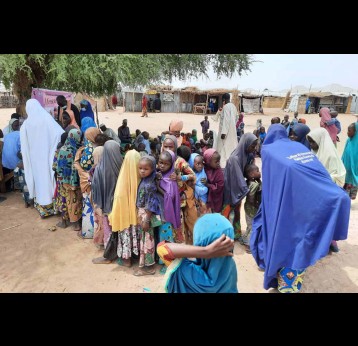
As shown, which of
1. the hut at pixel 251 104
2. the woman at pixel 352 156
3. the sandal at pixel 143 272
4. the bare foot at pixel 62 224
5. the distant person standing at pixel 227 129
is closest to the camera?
the sandal at pixel 143 272

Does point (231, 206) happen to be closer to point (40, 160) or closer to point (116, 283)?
point (116, 283)

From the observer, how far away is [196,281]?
68.0 inches

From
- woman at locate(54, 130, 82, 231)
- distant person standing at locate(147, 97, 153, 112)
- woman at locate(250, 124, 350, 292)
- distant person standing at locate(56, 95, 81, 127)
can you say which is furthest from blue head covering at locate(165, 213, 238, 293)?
distant person standing at locate(147, 97, 153, 112)

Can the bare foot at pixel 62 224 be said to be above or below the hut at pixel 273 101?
below

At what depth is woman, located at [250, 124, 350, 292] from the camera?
2568 mm

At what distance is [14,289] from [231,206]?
3.11 metres

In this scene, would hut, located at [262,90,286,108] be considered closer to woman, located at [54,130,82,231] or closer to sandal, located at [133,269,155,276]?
woman, located at [54,130,82,231]

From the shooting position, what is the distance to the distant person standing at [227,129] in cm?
764

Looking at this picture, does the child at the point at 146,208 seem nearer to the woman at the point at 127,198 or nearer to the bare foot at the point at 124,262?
the woman at the point at 127,198

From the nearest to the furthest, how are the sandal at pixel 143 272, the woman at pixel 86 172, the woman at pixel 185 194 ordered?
Result: the sandal at pixel 143 272
the woman at pixel 185 194
the woman at pixel 86 172

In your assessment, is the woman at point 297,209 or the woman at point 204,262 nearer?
the woman at point 204,262

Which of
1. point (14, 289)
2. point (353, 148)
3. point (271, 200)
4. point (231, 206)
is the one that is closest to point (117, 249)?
point (14, 289)

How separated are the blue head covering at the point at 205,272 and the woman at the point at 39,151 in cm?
429

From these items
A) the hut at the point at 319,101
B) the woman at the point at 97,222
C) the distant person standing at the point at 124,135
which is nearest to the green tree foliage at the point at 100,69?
the distant person standing at the point at 124,135
